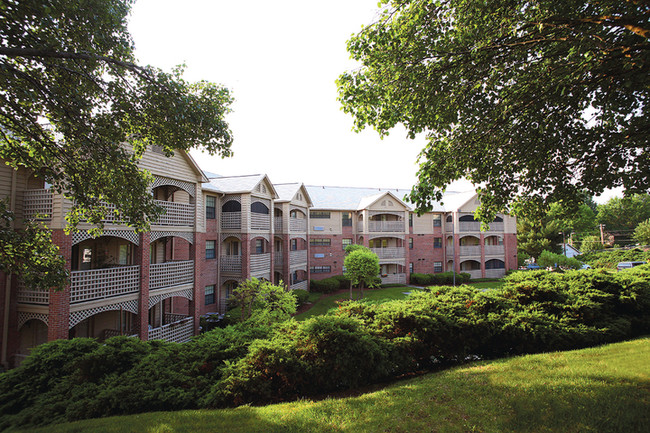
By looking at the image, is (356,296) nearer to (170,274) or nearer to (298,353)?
(170,274)

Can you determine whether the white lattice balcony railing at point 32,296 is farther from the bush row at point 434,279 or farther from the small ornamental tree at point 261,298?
the bush row at point 434,279

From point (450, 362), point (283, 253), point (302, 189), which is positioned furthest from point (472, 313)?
point (302, 189)

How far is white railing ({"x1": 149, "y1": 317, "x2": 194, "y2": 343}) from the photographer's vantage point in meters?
14.6

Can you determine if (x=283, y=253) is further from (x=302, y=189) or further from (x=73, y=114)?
(x=73, y=114)

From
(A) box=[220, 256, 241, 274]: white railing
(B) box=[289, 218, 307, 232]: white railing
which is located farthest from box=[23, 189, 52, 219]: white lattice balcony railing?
(B) box=[289, 218, 307, 232]: white railing

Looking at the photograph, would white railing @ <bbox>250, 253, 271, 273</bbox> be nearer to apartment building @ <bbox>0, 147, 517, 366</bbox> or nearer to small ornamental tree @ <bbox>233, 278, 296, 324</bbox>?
apartment building @ <bbox>0, 147, 517, 366</bbox>

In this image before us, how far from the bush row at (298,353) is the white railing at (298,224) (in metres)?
18.1

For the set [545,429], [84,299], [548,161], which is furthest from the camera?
[84,299]

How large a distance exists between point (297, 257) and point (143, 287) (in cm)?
1638

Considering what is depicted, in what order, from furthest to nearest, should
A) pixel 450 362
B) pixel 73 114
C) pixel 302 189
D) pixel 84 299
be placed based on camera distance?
pixel 302 189 < pixel 84 299 < pixel 450 362 < pixel 73 114

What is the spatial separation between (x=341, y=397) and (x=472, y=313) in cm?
492

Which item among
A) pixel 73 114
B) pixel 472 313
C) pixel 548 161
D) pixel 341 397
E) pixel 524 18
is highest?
pixel 524 18

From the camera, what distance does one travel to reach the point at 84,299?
11695 millimetres

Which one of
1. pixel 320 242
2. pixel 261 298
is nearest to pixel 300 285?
pixel 320 242
